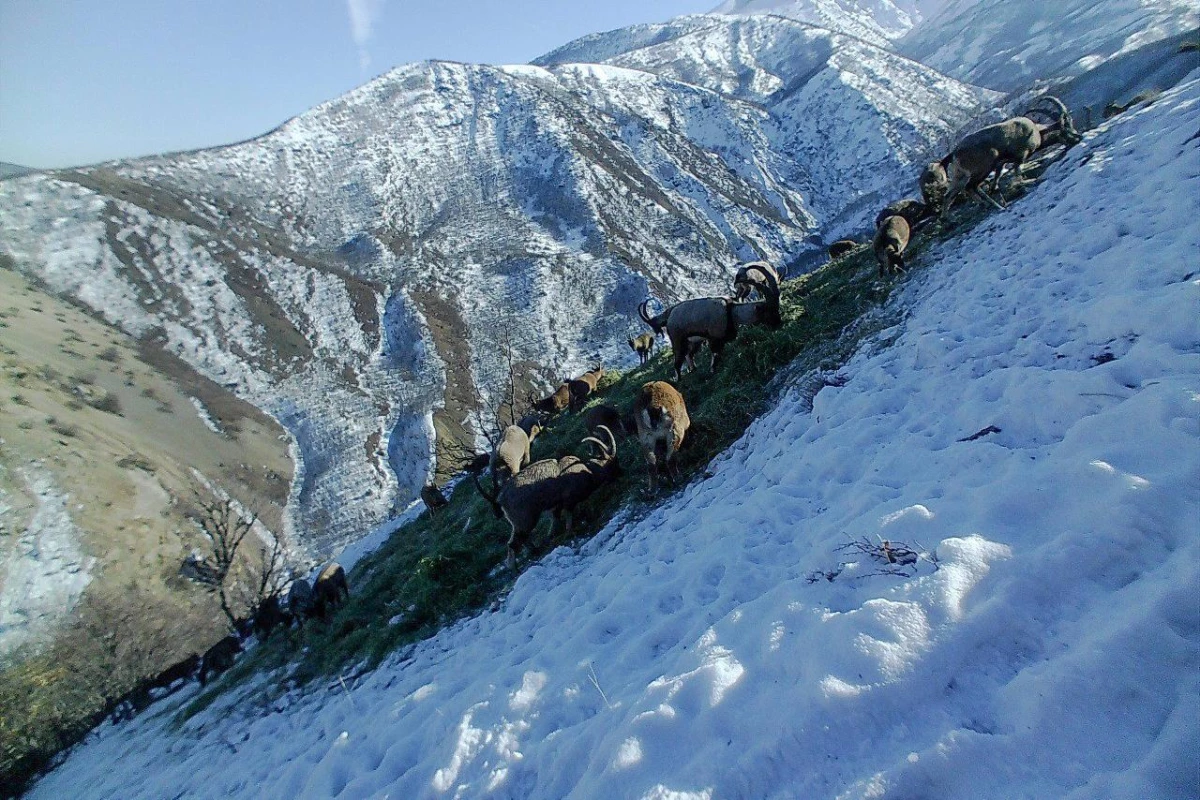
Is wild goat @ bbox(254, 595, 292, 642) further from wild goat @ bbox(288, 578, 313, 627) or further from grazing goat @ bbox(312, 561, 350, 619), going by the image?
grazing goat @ bbox(312, 561, 350, 619)

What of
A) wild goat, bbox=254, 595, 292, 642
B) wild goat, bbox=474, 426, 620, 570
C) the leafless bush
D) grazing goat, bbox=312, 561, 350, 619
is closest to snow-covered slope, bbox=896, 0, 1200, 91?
wild goat, bbox=474, 426, 620, 570

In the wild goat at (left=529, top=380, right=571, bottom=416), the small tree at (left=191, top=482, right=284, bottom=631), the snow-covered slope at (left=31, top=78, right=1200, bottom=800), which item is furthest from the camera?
the small tree at (left=191, top=482, right=284, bottom=631)

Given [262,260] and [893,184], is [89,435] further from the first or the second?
[893,184]

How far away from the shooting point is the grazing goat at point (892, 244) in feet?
33.5

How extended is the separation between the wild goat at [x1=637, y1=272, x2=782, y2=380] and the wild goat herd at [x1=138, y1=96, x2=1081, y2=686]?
2 centimetres

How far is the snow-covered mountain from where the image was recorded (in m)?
58.3

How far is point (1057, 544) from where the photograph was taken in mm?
2758

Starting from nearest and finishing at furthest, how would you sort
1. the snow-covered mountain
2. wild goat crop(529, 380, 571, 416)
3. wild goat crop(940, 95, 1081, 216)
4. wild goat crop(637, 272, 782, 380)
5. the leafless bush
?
the leafless bush, wild goat crop(940, 95, 1081, 216), wild goat crop(637, 272, 782, 380), wild goat crop(529, 380, 571, 416), the snow-covered mountain

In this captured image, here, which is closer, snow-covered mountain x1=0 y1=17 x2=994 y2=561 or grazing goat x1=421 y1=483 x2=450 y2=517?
grazing goat x1=421 y1=483 x2=450 y2=517

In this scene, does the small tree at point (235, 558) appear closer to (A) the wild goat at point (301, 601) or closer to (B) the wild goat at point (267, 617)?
(B) the wild goat at point (267, 617)

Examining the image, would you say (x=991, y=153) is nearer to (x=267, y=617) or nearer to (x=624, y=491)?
(x=624, y=491)

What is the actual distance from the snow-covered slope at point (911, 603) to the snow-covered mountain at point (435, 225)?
41.8 m

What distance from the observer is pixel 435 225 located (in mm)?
86375

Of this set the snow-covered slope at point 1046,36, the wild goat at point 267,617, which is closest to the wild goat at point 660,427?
the wild goat at point 267,617
